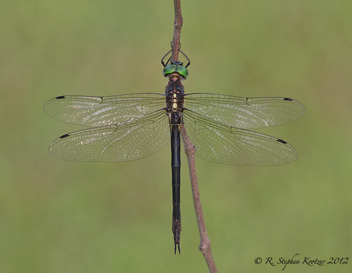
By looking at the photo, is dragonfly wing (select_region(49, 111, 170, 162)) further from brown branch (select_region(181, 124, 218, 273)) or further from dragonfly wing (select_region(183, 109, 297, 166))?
brown branch (select_region(181, 124, 218, 273))

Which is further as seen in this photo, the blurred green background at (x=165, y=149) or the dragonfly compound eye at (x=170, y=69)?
the blurred green background at (x=165, y=149)

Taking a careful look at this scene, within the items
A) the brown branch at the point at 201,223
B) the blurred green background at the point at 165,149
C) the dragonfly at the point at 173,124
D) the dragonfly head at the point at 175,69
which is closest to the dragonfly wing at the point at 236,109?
the dragonfly at the point at 173,124

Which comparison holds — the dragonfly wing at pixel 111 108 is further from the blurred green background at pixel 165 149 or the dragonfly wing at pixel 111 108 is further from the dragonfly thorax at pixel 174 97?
the blurred green background at pixel 165 149

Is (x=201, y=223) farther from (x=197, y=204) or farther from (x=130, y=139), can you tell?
(x=130, y=139)

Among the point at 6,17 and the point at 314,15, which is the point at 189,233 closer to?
the point at 314,15

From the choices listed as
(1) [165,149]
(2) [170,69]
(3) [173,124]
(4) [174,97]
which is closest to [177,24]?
(2) [170,69]

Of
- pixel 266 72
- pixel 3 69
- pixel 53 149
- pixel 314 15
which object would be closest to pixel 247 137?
pixel 53 149

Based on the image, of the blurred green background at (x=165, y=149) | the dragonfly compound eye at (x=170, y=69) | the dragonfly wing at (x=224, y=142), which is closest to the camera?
the dragonfly compound eye at (x=170, y=69)
